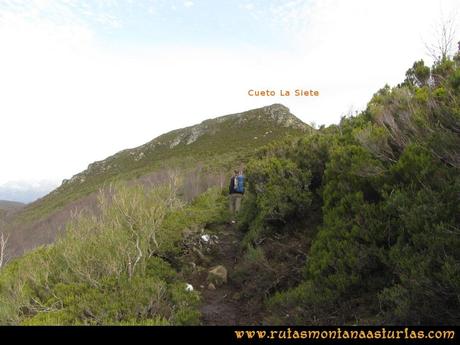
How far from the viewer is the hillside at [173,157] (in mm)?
45562

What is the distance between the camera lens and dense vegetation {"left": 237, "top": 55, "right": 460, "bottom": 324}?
437 cm

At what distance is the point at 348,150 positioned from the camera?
6965mm

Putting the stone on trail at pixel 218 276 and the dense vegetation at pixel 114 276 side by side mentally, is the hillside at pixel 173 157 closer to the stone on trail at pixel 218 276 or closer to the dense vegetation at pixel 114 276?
the dense vegetation at pixel 114 276

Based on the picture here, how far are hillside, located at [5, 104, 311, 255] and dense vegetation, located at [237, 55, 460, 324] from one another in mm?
31317

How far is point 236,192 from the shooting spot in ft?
42.9

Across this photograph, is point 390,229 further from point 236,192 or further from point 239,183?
point 236,192

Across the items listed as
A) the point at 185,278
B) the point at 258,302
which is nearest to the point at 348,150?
the point at 258,302

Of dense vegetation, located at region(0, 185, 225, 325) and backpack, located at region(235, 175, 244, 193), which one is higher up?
backpack, located at region(235, 175, 244, 193)

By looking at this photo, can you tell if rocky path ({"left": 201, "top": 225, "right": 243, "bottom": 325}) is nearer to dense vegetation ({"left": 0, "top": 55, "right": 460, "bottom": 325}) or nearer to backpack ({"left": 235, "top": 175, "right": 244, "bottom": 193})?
dense vegetation ({"left": 0, "top": 55, "right": 460, "bottom": 325})

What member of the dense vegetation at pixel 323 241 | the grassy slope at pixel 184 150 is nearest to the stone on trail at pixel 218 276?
the dense vegetation at pixel 323 241

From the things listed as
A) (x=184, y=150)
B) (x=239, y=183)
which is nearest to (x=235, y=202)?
(x=239, y=183)

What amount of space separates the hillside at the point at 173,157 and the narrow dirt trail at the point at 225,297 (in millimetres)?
27378

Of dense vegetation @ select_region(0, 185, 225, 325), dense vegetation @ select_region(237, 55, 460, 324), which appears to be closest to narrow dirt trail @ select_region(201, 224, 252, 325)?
dense vegetation @ select_region(0, 185, 225, 325)
